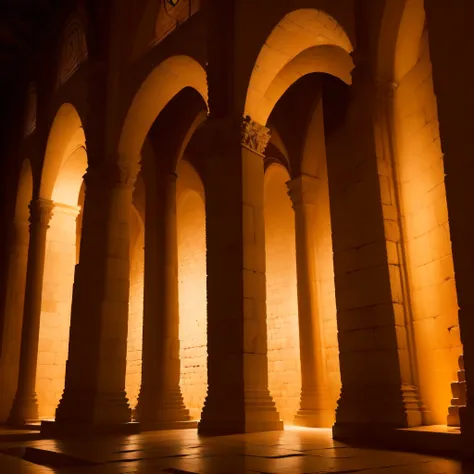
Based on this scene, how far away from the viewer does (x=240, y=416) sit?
22.6ft

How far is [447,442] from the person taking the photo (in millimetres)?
4707

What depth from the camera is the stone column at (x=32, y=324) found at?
1174 cm

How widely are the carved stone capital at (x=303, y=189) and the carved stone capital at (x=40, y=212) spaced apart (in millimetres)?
5262

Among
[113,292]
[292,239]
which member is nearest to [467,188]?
[113,292]

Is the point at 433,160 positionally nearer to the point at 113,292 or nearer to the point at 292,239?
the point at 113,292

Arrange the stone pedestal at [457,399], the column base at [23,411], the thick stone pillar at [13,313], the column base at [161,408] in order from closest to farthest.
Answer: the stone pedestal at [457,399] → the column base at [161,408] → the column base at [23,411] → the thick stone pillar at [13,313]

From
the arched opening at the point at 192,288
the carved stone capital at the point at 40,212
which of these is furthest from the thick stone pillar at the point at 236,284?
the arched opening at the point at 192,288

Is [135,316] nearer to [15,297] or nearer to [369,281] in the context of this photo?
[15,297]

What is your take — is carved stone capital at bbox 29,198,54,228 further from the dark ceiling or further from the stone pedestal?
the stone pedestal

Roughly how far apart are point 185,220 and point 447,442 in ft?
36.5

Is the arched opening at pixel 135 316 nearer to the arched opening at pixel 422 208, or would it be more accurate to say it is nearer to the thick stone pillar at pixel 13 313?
the thick stone pillar at pixel 13 313

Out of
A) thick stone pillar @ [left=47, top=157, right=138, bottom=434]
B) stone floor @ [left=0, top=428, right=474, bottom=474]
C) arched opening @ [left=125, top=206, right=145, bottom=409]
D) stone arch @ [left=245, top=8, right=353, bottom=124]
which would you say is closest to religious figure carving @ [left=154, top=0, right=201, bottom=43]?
stone arch @ [left=245, top=8, right=353, bottom=124]

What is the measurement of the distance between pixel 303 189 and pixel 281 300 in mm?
2638

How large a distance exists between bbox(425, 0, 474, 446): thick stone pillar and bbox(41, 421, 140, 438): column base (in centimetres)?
543
